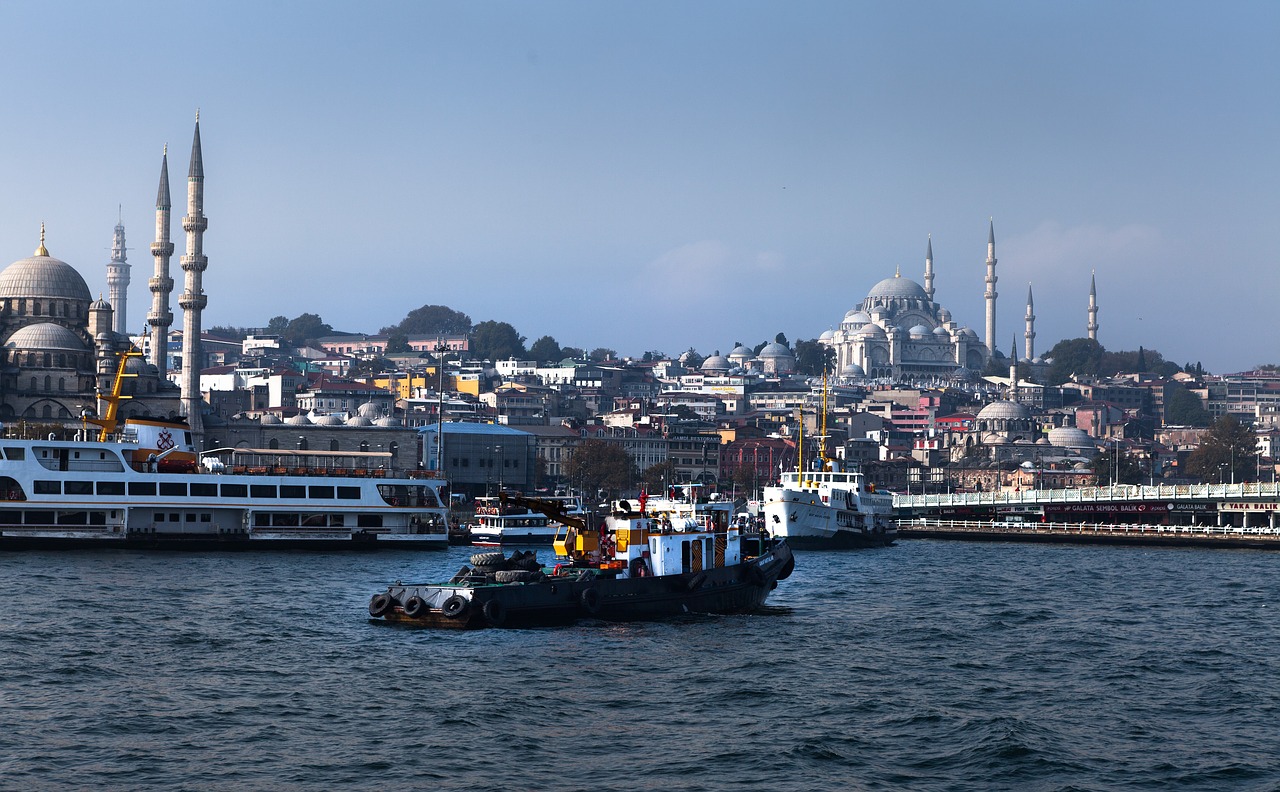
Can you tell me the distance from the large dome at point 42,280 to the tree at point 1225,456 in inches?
3020

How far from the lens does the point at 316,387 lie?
151 metres

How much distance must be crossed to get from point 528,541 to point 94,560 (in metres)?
23.8

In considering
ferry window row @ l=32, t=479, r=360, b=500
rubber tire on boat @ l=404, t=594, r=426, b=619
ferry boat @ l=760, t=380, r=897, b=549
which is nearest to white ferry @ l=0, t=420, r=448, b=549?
ferry window row @ l=32, t=479, r=360, b=500

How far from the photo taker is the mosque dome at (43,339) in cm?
10050

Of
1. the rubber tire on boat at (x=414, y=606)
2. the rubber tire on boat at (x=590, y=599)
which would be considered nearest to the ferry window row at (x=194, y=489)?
the rubber tire on boat at (x=414, y=606)

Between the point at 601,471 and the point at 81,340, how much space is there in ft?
100

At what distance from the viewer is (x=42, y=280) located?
348 feet

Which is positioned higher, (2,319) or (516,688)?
(2,319)

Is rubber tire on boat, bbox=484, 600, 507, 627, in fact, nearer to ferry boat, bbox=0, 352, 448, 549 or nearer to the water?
the water

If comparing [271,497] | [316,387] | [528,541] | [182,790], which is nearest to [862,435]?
[316,387]

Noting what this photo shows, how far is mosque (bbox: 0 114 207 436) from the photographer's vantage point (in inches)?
3789

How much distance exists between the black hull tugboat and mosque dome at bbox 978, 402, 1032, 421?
134165 mm

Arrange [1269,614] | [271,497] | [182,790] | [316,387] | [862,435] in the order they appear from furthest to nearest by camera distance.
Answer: [862,435], [316,387], [271,497], [1269,614], [182,790]

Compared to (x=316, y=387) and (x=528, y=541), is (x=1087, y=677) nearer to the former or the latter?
(x=528, y=541)
